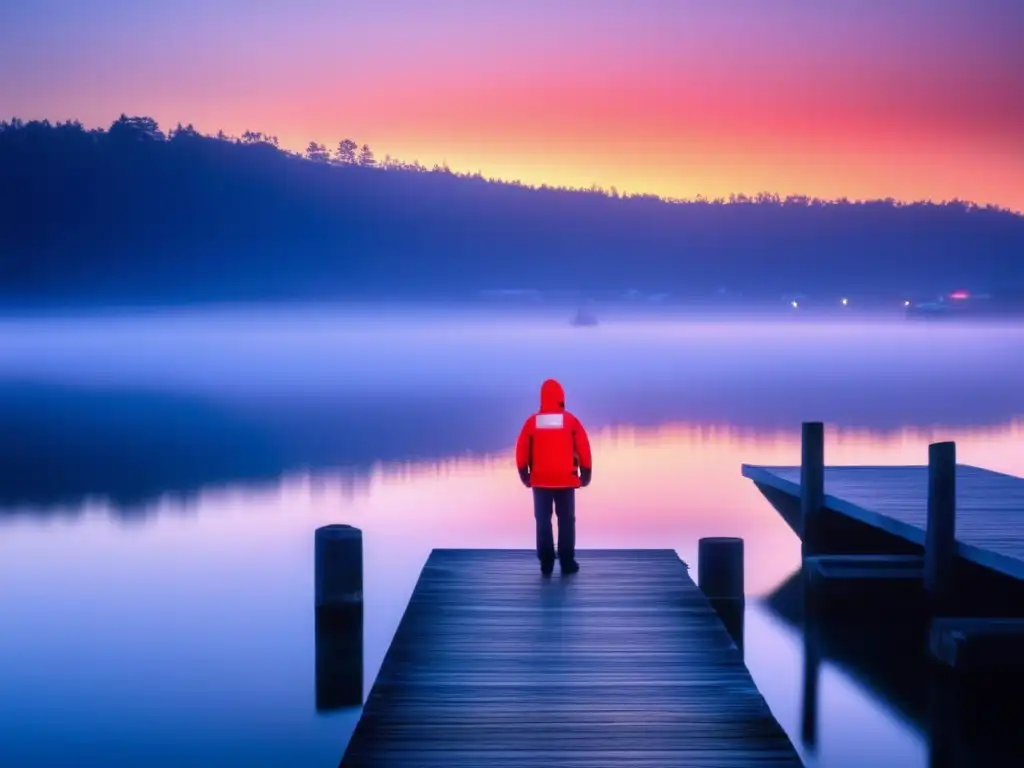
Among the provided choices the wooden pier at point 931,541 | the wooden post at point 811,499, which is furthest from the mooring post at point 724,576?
the wooden post at point 811,499

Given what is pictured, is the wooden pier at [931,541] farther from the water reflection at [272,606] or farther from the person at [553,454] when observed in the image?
the person at [553,454]

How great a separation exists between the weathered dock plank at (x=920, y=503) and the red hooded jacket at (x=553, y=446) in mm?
4044

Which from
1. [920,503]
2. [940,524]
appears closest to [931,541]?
[940,524]

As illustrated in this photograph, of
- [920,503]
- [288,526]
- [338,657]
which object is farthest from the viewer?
[288,526]

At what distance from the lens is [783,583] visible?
16.8 metres

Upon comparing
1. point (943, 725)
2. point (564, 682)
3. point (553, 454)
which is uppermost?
point (553, 454)

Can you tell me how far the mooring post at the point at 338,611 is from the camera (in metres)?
11.9

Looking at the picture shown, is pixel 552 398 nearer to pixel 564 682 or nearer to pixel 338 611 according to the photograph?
pixel 564 682

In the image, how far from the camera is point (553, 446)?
418 inches

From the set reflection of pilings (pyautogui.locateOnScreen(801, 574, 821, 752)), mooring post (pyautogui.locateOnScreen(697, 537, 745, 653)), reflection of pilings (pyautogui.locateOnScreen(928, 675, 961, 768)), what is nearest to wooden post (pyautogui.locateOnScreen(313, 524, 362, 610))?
mooring post (pyautogui.locateOnScreen(697, 537, 745, 653))

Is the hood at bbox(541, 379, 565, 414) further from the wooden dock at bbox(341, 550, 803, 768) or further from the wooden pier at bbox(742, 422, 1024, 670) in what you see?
the wooden pier at bbox(742, 422, 1024, 670)

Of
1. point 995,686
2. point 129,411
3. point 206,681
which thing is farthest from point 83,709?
point 129,411

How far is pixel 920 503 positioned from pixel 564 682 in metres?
8.06

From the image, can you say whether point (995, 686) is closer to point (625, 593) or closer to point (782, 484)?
point (625, 593)
